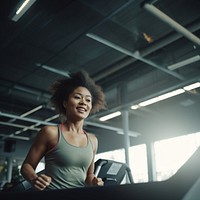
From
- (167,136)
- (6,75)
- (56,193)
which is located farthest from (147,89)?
(56,193)

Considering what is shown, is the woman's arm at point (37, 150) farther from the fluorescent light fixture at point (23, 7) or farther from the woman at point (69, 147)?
the fluorescent light fixture at point (23, 7)

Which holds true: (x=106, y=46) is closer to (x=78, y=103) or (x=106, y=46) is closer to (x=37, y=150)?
(x=78, y=103)

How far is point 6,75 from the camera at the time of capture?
596cm

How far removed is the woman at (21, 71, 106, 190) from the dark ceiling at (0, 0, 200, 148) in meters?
2.24

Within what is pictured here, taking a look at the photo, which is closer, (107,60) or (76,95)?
(76,95)

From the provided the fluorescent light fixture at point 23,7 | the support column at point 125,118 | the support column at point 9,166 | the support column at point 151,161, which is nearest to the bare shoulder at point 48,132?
the fluorescent light fixture at point 23,7

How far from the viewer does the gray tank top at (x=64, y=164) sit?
1043 millimetres

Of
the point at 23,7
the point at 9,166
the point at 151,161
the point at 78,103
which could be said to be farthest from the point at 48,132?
the point at 9,166

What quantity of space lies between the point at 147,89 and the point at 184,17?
3.05m

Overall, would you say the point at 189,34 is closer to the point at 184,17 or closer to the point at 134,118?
the point at 184,17

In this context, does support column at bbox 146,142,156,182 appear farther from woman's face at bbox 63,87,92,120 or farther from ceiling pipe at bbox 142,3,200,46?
woman's face at bbox 63,87,92,120

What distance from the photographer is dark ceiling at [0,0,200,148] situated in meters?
3.85

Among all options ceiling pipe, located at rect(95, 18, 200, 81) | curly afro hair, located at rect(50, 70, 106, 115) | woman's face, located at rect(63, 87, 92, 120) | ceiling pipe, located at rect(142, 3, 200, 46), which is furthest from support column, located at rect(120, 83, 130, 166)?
woman's face, located at rect(63, 87, 92, 120)

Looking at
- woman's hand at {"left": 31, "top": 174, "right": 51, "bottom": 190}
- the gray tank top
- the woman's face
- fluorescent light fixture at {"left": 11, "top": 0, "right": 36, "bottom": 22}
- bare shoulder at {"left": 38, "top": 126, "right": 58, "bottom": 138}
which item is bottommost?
woman's hand at {"left": 31, "top": 174, "right": 51, "bottom": 190}
